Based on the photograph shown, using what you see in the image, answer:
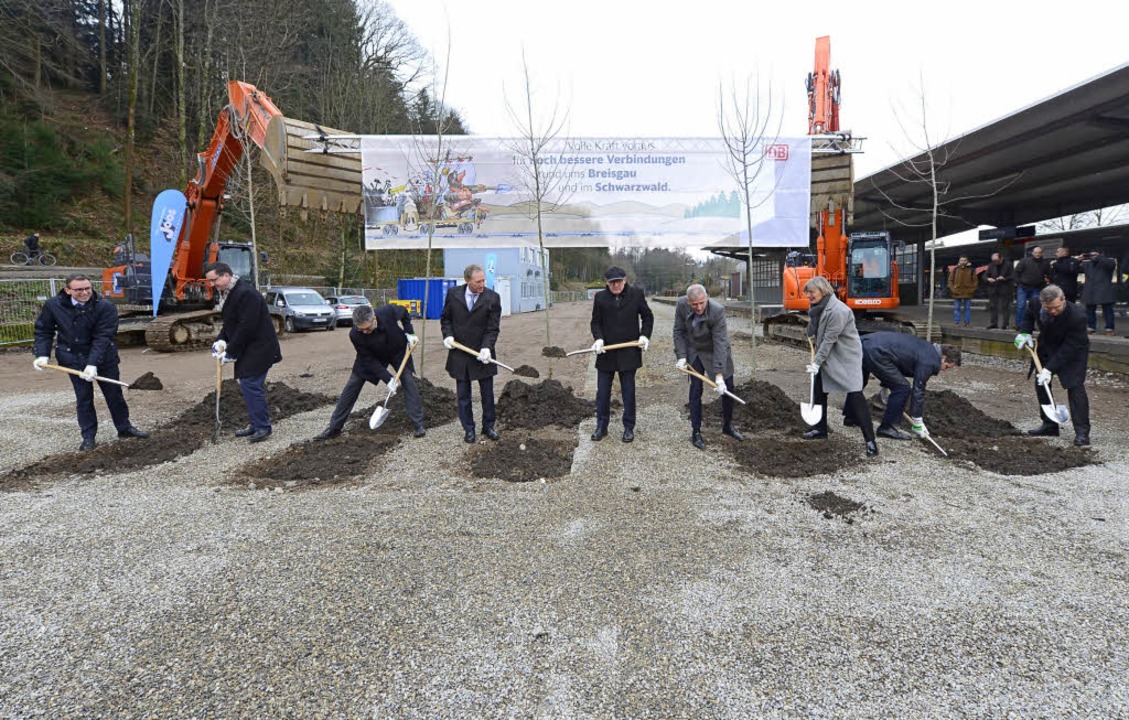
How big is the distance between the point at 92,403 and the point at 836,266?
14.1 m

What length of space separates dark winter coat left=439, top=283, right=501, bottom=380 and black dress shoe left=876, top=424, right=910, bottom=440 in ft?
13.6

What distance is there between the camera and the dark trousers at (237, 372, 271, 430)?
20.9 feet

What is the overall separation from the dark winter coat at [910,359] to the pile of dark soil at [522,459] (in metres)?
3.19

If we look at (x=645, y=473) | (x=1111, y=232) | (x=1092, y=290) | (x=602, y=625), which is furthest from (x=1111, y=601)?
(x=1111, y=232)

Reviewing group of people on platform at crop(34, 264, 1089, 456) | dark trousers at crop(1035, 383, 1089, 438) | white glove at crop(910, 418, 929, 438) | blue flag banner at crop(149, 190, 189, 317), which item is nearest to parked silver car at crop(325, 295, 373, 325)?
blue flag banner at crop(149, 190, 189, 317)

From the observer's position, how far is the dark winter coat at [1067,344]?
231 inches

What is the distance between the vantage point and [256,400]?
645 centimetres

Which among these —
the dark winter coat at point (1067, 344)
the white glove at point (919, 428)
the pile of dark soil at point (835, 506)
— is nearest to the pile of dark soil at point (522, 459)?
the pile of dark soil at point (835, 506)

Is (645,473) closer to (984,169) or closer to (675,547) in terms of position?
(675,547)

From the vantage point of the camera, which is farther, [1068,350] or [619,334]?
[619,334]

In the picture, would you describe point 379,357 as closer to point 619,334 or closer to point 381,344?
point 381,344

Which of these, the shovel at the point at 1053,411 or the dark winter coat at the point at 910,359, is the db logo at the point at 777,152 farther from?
the shovel at the point at 1053,411

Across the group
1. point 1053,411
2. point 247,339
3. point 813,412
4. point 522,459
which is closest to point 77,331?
point 247,339

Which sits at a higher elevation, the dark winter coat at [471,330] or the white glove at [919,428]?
the dark winter coat at [471,330]
